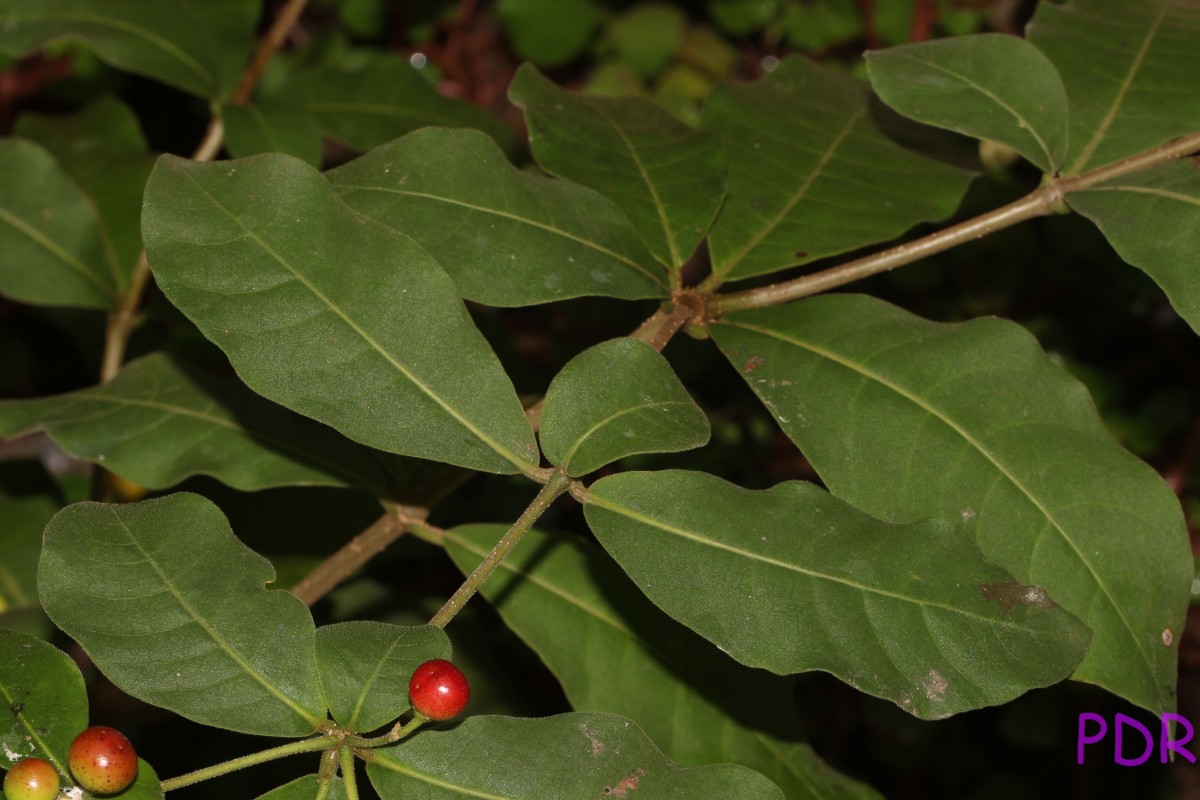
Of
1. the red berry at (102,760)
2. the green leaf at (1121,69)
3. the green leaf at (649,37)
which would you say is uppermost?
the green leaf at (649,37)

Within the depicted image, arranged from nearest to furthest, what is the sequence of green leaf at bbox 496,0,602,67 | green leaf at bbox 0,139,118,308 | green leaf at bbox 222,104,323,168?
green leaf at bbox 222,104,323,168 < green leaf at bbox 0,139,118,308 < green leaf at bbox 496,0,602,67

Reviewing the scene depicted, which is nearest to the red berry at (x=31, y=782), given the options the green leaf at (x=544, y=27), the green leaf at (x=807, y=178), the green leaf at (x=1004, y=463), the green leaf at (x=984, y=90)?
the green leaf at (x=1004, y=463)

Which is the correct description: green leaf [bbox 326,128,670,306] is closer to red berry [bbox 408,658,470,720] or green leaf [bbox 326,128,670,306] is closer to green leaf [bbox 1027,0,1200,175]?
red berry [bbox 408,658,470,720]

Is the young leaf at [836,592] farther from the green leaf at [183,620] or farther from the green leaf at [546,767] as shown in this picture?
the green leaf at [183,620]

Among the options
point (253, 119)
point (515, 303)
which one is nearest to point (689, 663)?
point (515, 303)

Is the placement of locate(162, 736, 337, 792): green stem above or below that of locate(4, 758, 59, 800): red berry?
above

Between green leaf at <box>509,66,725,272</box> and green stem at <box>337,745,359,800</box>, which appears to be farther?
green leaf at <box>509,66,725,272</box>

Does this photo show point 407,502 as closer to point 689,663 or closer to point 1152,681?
point 689,663

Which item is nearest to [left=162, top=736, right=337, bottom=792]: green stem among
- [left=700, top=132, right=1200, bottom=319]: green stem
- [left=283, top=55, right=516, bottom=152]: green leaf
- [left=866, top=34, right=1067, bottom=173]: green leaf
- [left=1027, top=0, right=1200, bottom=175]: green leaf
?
[left=700, top=132, right=1200, bottom=319]: green stem
